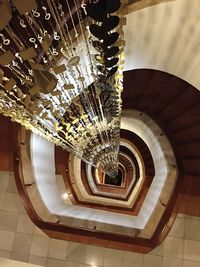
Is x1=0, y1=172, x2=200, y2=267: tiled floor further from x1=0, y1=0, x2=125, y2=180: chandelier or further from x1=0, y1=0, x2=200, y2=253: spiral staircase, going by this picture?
x1=0, y1=0, x2=125, y2=180: chandelier

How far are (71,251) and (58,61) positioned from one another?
241cm

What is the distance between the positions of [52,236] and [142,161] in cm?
419

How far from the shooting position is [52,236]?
3.30m

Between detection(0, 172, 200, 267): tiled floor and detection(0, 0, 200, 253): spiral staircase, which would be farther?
detection(0, 172, 200, 267): tiled floor

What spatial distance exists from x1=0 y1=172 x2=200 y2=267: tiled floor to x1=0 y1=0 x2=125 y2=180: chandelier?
1368 millimetres

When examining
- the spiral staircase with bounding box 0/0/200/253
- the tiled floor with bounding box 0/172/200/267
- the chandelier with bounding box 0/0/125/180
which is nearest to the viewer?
the chandelier with bounding box 0/0/125/180

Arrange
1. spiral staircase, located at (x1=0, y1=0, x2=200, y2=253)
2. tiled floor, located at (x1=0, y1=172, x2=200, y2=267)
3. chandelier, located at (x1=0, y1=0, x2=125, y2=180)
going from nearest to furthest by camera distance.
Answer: chandelier, located at (x1=0, y1=0, x2=125, y2=180) < spiral staircase, located at (x1=0, y1=0, x2=200, y2=253) < tiled floor, located at (x1=0, y1=172, x2=200, y2=267)

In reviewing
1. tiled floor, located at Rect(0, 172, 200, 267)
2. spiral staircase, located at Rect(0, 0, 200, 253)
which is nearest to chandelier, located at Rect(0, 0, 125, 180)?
spiral staircase, located at Rect(0, 0, 200, 253)

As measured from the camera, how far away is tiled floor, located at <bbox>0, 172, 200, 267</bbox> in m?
3.25

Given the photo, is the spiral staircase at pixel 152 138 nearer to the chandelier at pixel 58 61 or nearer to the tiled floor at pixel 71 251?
the tiled floor at pixel 71 251

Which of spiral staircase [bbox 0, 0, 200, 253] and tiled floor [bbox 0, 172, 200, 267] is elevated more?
spiral staircase [bbox 0, 0, 200, 253]

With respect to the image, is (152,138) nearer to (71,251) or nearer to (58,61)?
(71,251)

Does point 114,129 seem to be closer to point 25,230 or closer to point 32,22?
point 32,22

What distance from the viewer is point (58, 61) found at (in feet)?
4.52
